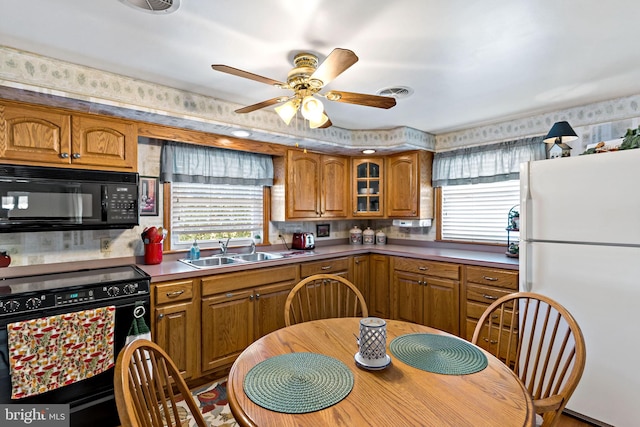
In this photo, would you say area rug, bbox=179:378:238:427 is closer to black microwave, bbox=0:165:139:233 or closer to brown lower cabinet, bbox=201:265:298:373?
brown lower cabinet, bbox=201:265:298:373

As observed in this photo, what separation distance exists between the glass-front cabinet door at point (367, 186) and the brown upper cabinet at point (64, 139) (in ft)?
7.86

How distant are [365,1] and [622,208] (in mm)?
1746

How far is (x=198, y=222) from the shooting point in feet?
10.3

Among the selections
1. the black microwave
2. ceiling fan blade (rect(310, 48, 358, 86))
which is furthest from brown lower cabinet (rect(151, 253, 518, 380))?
ceiling fan blade (rect(310, 48, 358, 86))

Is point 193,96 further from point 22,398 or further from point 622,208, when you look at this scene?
point 622,208

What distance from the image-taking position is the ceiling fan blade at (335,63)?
54.3 inches

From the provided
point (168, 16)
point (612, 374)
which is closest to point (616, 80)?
point (612, 374)

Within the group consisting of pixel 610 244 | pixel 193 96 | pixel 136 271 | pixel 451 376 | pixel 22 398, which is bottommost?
pixel 22 398

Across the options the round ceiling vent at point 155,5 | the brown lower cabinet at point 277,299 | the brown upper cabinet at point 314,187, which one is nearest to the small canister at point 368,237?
the brown upper cabinet at point 314,187

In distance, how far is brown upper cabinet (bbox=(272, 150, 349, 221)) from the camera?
3477 mm

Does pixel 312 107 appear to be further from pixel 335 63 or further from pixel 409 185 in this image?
pixel 409 185

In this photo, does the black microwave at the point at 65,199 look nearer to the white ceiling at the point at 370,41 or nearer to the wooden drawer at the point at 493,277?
the white ceiling at the point at 370,41

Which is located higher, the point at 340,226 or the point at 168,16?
the point at 168,16

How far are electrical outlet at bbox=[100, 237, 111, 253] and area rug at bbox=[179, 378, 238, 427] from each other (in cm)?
127
